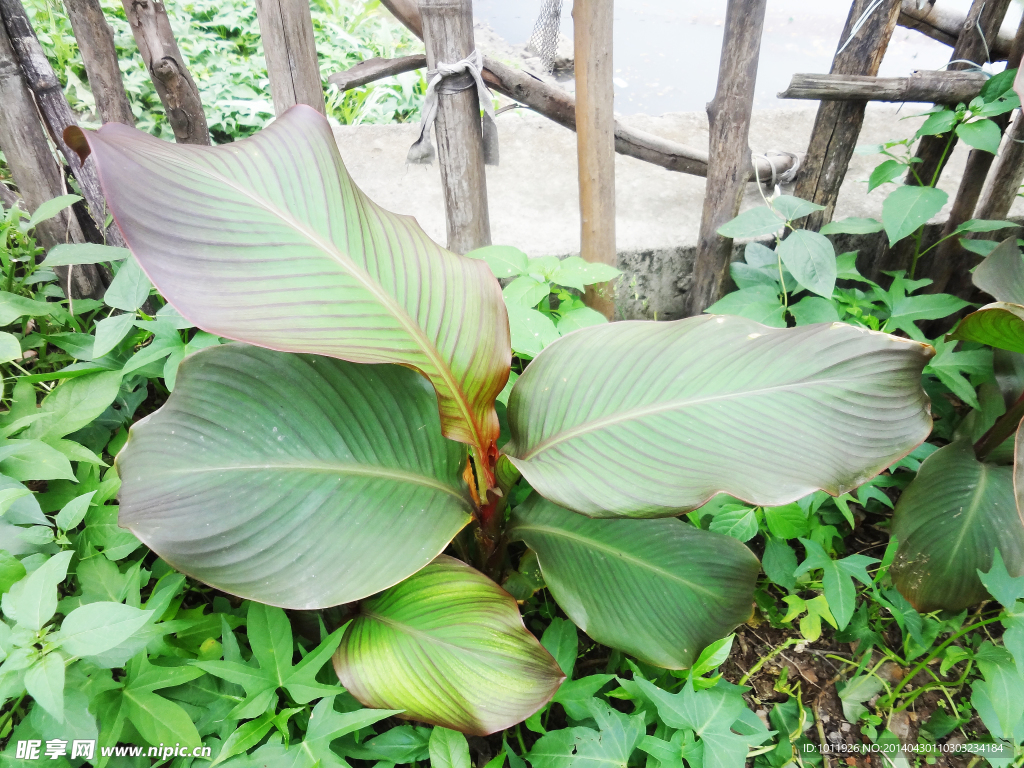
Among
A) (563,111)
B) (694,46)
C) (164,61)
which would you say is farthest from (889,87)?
(694,46)

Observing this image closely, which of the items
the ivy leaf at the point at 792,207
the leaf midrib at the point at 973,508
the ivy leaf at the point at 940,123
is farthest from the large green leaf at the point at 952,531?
the ivy leaf at the point at 940,123

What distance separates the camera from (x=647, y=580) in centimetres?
105

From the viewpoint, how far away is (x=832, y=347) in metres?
0.90

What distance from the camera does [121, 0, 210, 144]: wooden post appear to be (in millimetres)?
1153

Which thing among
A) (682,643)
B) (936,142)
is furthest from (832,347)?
(936,142)

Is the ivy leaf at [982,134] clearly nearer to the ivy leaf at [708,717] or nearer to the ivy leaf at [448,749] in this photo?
the ivy leaf at [708,717]

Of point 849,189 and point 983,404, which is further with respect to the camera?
point 849,189

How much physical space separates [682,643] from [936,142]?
1.45 meters

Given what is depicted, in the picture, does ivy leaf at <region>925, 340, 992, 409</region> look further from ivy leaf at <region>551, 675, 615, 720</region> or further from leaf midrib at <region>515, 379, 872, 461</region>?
ivy leaf at <region>551, 675, 615, 720</region>

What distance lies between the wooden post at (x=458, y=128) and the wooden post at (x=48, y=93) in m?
0.73

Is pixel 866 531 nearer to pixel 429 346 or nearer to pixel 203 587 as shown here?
pixel 429 346

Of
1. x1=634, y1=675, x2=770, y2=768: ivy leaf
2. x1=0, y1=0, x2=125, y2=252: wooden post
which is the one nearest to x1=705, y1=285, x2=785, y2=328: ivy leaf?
x1=634, y1=675, x2=770, y2=768: ivy leaf

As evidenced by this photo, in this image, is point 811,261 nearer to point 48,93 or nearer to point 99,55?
point 99,55

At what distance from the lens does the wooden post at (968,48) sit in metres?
1.47
